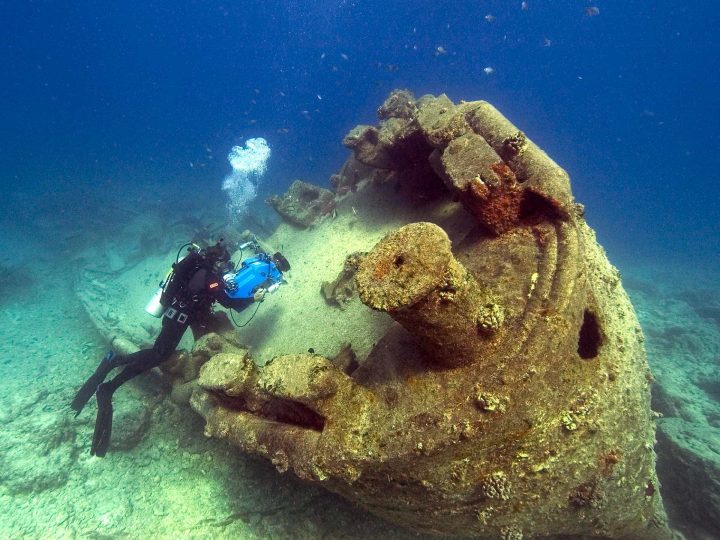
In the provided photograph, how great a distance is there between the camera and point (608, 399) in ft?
9.95

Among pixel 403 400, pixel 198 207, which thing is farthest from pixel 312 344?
pixel 198 207

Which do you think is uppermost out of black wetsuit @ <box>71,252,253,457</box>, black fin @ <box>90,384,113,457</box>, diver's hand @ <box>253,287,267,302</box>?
diver's hand @ <box>253,287,267,302</box>

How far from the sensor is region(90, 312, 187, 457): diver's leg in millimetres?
5961

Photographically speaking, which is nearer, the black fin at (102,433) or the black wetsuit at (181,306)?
the black fin at (102,433)

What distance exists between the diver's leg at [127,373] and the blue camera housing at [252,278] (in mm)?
1194

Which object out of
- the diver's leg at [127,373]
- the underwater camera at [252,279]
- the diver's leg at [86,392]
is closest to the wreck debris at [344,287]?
the underwater camera at [252,279]

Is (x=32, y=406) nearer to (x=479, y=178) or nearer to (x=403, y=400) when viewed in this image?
(x=403, y=400)

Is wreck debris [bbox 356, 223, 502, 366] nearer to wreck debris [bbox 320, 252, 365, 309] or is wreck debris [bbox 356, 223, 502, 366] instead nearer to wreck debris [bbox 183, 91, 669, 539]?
wreck debris [bbox 183, 91, 669, 539]

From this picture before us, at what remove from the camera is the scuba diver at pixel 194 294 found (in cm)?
621

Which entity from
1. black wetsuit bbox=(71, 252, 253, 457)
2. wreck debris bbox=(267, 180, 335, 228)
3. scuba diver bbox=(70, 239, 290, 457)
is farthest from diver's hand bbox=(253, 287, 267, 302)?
wreck debris bbox=(267, 180, 335, 228)

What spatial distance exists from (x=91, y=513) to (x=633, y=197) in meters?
72.4

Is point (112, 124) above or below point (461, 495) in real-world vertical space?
above

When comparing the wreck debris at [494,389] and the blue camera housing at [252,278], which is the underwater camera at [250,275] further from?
the wreck debris at [494,389]

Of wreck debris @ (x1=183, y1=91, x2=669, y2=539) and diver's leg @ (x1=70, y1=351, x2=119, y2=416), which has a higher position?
wreck debris @ (x1=183, y1=91, x2=669, y2=539)
